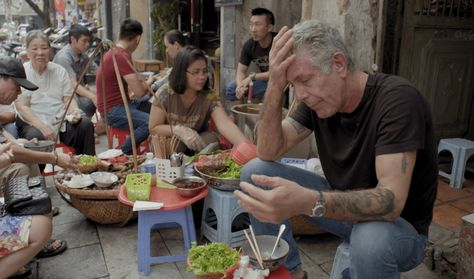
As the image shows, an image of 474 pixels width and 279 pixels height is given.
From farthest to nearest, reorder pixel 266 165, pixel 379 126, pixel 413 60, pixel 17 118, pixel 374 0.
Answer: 1. pixel 17 118
2. pixel 413 60
3. pixel 374 0
4. pixel 266 165
5. pixel 379 126

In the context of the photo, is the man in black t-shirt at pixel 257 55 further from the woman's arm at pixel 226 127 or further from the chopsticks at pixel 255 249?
the chopsticks at pixel 255 249

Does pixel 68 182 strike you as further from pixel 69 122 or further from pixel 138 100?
pixel 138 100

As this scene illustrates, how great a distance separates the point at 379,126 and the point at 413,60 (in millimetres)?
2566

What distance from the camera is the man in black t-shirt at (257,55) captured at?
5.07 meters

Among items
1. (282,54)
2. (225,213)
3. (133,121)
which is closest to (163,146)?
(225,213)

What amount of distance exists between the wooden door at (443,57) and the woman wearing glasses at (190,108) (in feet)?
6.02

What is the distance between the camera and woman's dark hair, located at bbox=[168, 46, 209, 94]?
3.62 metres

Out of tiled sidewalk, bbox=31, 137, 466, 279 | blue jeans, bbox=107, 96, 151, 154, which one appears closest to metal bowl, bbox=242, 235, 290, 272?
tiled sidewalk, bbox=31, 137, 466, 279

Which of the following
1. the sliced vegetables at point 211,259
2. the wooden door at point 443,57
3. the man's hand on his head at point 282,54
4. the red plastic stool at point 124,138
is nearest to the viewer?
the man's hand on his head at point 282,54

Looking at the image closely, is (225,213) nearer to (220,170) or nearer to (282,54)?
(220,170)

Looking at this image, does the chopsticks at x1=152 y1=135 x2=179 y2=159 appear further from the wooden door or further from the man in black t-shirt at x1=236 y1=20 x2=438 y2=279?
the wooden door

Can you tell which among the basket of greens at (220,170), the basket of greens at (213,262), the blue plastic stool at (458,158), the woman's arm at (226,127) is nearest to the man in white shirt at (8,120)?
the woman's arm at (226,127)

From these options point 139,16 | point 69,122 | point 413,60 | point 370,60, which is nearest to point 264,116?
point 370,60

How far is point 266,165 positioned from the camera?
2.20 metres
